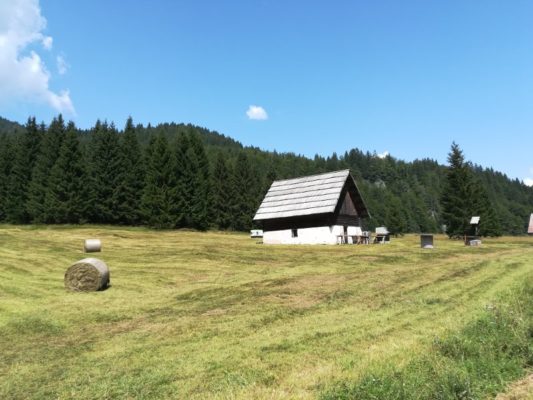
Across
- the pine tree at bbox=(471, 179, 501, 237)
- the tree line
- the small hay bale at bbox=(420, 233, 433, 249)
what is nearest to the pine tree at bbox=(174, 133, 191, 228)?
the tree line

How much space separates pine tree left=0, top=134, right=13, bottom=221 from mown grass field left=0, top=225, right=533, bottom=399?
2086 inches

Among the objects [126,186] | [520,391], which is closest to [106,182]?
[126,186]

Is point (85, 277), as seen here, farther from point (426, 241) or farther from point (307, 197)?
point (307, 197)

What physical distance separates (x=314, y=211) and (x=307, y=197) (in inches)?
110

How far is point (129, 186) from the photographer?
67625 mm

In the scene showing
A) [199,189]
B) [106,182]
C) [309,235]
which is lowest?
[309,235]

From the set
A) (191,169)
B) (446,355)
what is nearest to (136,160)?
(191,169)

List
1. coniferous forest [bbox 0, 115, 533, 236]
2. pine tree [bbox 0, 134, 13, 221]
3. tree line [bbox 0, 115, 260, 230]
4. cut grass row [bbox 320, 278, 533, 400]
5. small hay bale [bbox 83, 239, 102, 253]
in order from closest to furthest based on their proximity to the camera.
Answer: cut grass row [bbox 320, 278, 533, 400] → small hay bale [bbox 83, 239, 102, 253] → coniferous forest [bbox 0, 115, 533, 236] → tree line [bbox 0, 115, 260, 230] → pine tree [bbox 0, 134, 13, 221]

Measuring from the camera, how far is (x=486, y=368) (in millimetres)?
7605

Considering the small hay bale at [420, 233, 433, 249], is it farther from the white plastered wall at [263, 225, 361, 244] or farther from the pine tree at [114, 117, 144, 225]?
the pine tree at [114, 117, 144, 225]

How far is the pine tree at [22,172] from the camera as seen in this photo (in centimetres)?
6831

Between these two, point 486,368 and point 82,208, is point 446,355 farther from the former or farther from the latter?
point 82,208

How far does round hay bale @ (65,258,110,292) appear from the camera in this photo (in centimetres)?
1767

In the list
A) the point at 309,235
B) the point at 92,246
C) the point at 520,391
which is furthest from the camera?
the point at 309,235
